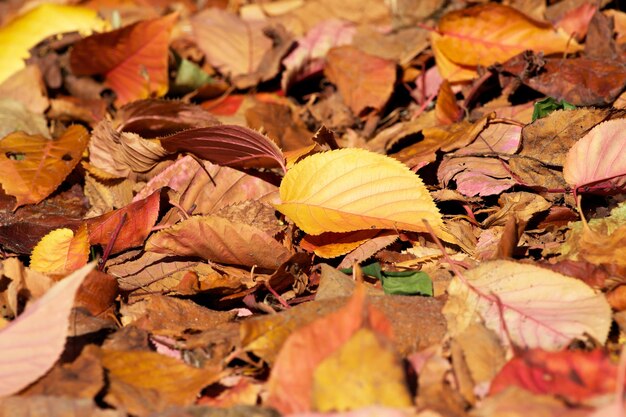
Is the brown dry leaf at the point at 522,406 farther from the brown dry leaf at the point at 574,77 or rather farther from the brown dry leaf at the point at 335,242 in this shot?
the brown dry leaf at the point at 574,77

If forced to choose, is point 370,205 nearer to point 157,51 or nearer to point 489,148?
point 489,148

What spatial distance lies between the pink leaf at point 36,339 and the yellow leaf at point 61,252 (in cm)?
33

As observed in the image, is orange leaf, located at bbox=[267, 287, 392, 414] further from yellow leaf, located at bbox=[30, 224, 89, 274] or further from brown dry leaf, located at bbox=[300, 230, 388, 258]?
yellow leaf, located at bbox=[30, 224, 89, 274]

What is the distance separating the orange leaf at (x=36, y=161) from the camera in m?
1.49

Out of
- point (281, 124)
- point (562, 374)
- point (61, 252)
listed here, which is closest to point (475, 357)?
point (562, 374)

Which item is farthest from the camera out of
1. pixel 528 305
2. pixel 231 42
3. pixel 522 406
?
pixel 231 42

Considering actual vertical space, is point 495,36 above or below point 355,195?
above

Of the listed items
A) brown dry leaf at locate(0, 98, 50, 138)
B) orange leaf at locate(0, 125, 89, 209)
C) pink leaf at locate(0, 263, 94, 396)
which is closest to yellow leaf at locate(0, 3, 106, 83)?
brown dry leaf at locate(0, 98, 50, 138)

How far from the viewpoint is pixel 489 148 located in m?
1.48

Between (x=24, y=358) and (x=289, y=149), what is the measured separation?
35.0 inches

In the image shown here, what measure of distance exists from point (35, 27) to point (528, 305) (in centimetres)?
173

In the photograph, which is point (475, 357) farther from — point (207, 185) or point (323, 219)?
point (207, 185)

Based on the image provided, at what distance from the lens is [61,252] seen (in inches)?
52.7

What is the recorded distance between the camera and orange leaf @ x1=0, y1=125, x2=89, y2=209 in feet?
4.90
